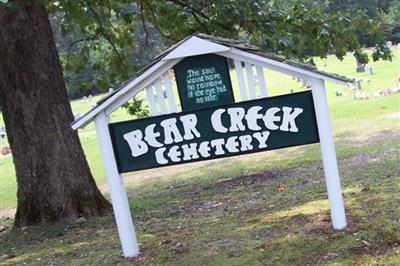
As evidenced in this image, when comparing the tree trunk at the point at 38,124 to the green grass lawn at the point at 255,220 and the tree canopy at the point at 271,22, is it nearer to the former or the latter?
the green grass lawn at the point at 255,220

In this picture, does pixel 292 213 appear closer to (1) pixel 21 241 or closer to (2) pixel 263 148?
(2) pixel 263 148

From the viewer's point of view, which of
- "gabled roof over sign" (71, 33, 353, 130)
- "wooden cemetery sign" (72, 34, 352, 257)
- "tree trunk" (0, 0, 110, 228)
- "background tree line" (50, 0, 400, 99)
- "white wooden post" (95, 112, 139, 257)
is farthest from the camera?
"background tree line" (50, 0, 400, 99)

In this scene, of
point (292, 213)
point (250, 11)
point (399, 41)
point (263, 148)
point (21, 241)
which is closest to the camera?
point (263, 148)

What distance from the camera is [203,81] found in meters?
5.36

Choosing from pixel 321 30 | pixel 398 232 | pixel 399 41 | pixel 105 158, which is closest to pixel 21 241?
pixel 105 158

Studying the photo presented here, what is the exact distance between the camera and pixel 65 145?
7770 mm

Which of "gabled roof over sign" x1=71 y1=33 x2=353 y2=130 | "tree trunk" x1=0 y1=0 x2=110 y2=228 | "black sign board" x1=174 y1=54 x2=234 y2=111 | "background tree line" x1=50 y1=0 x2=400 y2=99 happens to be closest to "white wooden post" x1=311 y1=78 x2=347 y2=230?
"gabled roof over sign" x1=71 y1=33 x2=353 y2=130

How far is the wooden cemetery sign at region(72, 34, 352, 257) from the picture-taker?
522cm

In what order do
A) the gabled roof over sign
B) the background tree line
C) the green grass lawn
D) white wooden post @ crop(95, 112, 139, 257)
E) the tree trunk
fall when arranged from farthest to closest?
1. the background tree line
2. the tree trunk
3. white wooden post @ crop(95, 112, 139, 257)
4. the gabled roof over sign
5. the green grass lawn

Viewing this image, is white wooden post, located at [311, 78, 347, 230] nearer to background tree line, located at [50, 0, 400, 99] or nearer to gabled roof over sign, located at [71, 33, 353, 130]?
gabled roof over sign, located at [71, 33, 353, 130]

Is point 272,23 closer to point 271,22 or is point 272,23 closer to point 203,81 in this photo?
point 271,22

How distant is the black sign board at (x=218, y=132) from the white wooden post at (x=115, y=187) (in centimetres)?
9

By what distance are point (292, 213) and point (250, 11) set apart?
418cm

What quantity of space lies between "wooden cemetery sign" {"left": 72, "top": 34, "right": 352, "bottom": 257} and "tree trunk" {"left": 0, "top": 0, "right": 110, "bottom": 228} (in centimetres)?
238
